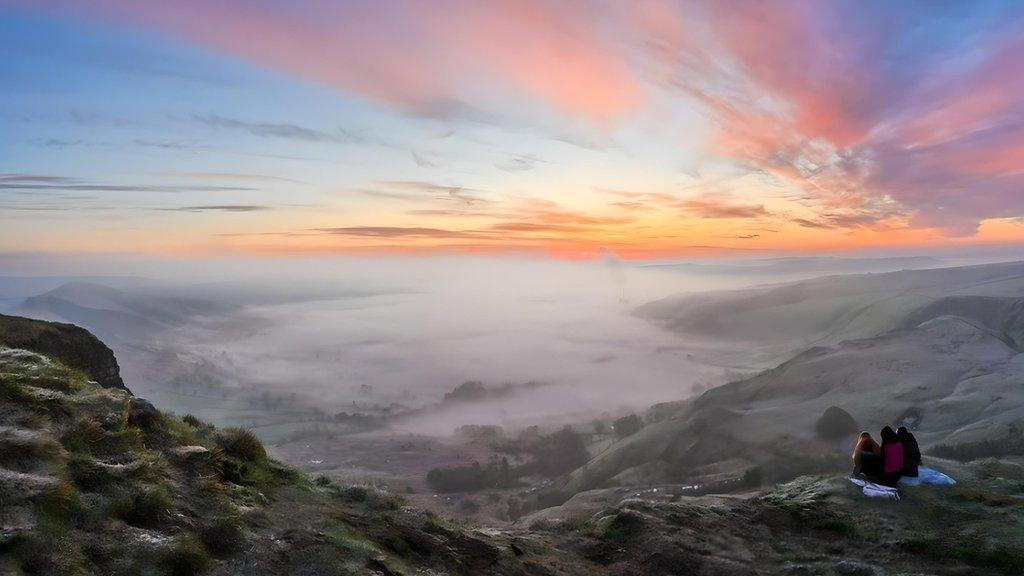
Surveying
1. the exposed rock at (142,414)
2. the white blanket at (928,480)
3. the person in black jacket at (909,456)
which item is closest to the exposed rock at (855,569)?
the white blanket at (928,480)

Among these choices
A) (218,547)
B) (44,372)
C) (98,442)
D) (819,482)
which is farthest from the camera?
(819,482)

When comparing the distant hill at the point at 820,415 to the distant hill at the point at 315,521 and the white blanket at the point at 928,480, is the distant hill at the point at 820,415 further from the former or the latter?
the distant hill at the point at 315,521

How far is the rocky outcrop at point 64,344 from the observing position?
76.8ft

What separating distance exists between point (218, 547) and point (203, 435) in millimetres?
6736

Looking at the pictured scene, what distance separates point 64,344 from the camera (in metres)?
25.2

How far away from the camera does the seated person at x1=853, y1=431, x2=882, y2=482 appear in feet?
72.6

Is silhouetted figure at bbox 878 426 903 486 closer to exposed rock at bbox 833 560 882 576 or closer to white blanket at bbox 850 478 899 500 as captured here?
white blanket at bbox 850 478 899 500

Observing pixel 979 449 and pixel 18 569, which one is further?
pixel 979 449

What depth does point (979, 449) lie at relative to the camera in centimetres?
10338

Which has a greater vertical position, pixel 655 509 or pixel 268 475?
pixel 268 475

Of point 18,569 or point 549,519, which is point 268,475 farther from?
point 549,519

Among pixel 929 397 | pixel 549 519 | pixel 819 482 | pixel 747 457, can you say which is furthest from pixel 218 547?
pixel 929 397

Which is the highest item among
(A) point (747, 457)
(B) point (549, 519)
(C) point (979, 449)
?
(B) point (549, 519)

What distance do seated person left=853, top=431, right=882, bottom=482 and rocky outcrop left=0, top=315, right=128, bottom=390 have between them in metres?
32.4
